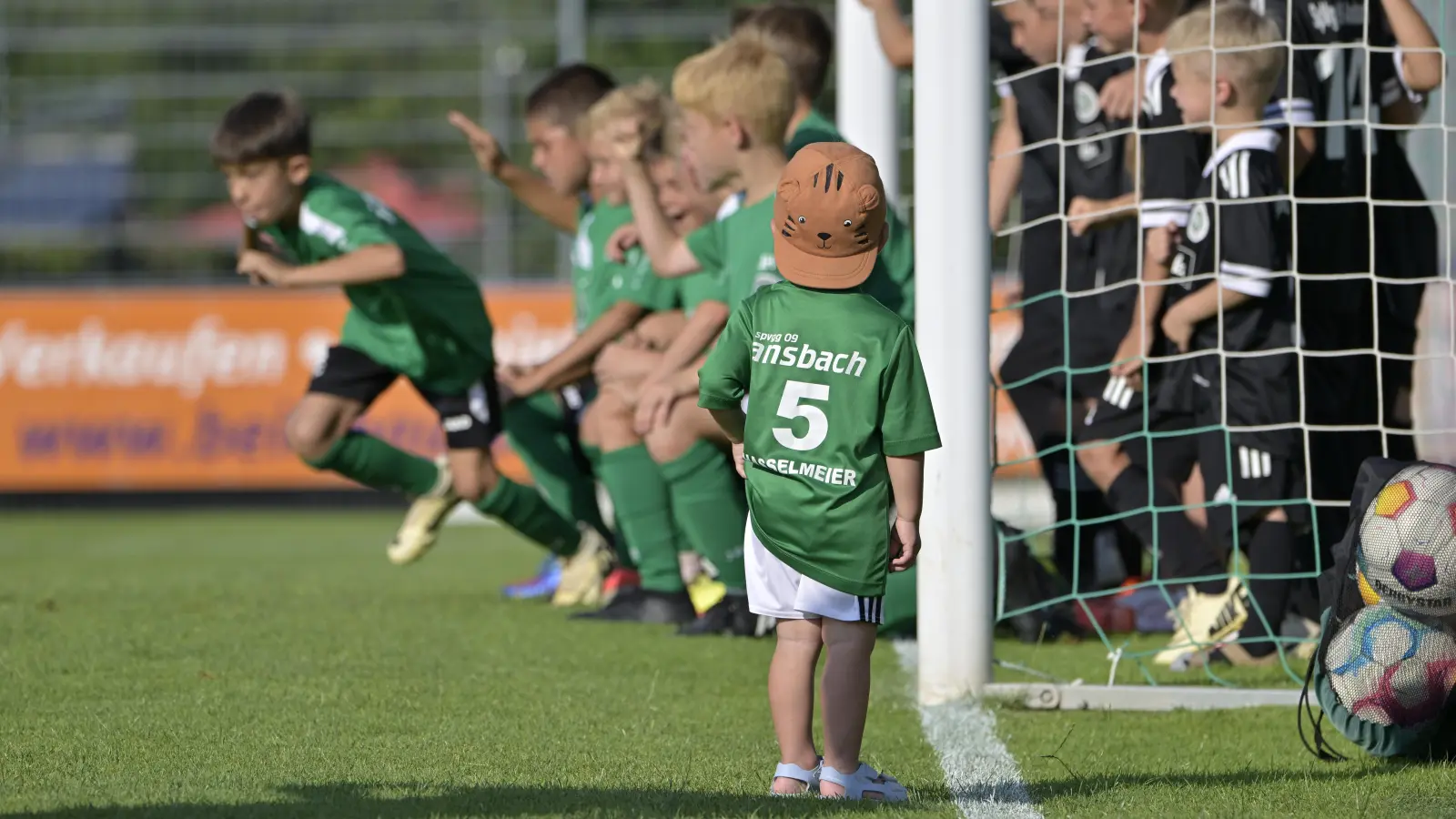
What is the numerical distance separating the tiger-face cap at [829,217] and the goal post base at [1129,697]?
1.43 meters

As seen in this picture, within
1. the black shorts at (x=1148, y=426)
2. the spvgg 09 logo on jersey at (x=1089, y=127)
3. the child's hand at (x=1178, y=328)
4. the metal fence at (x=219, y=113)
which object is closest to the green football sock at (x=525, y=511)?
the black shorts at (x=1148, y=426)

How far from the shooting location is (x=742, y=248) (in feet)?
15.5

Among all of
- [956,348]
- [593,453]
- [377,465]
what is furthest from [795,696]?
[377,465]

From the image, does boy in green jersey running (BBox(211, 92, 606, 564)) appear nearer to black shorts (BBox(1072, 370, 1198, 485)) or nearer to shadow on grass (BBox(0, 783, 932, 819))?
Result: black shorts (BBox(1072, 370, 1198, 485))

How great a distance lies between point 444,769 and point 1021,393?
9.60 ft

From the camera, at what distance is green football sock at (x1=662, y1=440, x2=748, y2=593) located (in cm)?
548

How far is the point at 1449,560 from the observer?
3170 millimetres

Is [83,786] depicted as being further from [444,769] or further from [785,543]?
[785,543]

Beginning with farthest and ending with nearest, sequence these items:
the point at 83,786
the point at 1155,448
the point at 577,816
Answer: the point at 1155,448, the point at 83,786, the point at 577,816

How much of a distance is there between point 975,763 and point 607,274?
329 centimetres

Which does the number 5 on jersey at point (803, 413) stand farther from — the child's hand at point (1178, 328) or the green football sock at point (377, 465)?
the green football sock at point (377, 465)

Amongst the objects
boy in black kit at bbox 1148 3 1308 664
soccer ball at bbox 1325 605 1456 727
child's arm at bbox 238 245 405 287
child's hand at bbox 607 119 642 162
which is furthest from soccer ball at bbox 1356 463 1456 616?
child's arm at bbox 238 245 405 287

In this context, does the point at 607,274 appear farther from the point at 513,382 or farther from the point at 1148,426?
the point at 1148,426

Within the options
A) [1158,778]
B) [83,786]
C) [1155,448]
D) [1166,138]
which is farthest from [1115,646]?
[83,786]
